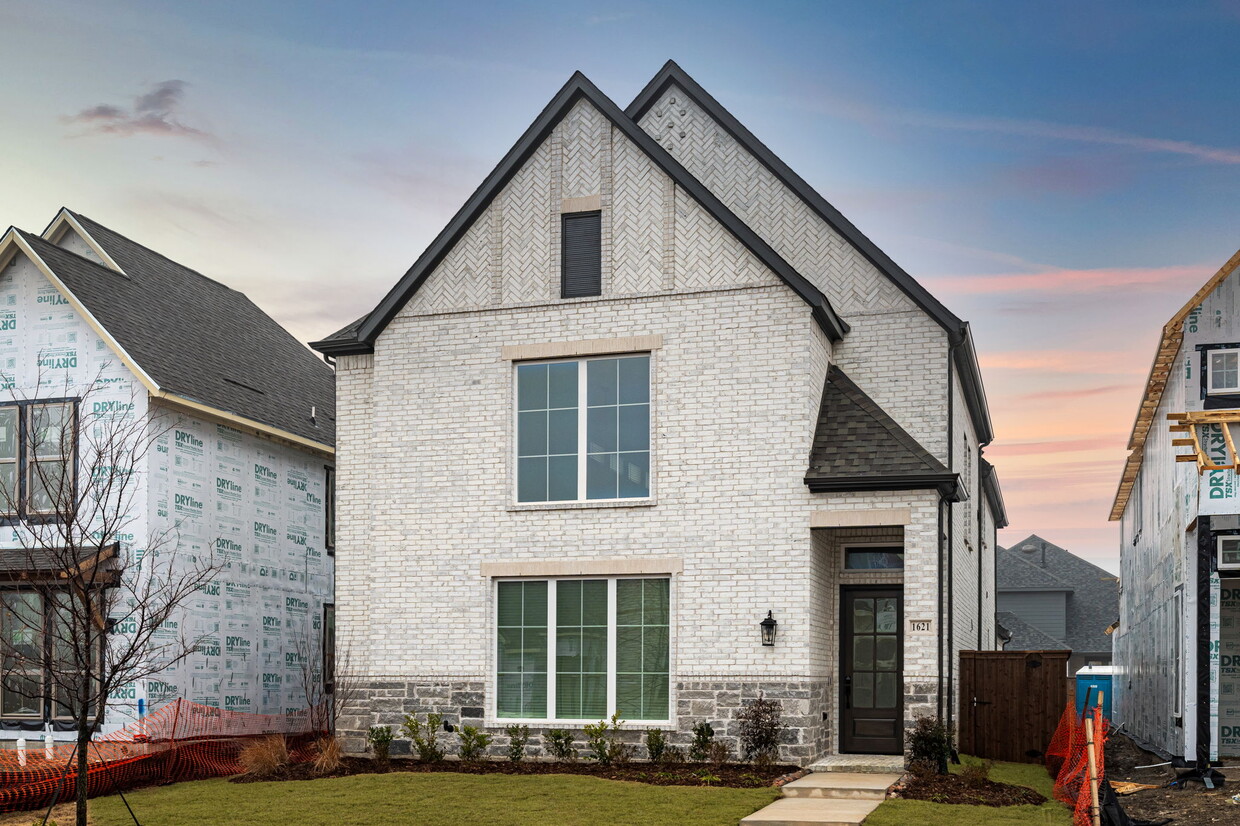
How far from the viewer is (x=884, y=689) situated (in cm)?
1898

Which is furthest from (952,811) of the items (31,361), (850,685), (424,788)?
(31,361)

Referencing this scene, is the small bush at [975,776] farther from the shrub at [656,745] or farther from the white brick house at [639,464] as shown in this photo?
the shrub at [656,745]

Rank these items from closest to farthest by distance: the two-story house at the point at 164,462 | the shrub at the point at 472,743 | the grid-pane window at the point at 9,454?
the shrub at the point at 472,743, the two-story house at the point at 164,462, the grid-pane window at the point at 9,454

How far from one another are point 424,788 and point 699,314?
7.67 meters

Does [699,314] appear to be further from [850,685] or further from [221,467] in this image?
[221,467]

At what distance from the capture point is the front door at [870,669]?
18.9 m

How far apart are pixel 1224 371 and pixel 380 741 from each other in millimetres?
13561

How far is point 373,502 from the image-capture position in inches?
784

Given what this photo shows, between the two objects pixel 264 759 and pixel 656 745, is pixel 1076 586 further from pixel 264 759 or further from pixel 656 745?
pixel 264 759

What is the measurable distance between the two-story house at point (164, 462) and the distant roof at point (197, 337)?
52mm

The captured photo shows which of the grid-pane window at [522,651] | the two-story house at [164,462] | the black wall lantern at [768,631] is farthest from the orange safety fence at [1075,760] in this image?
the two-story house at [164,462]

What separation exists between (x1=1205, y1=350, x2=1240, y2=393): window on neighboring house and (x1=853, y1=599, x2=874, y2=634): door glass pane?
593 centimetres

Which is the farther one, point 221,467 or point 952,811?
point 221,467

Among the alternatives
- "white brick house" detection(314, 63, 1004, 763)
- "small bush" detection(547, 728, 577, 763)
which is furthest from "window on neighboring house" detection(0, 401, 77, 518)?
"small bush" detection(547, 728, 577, 763)
